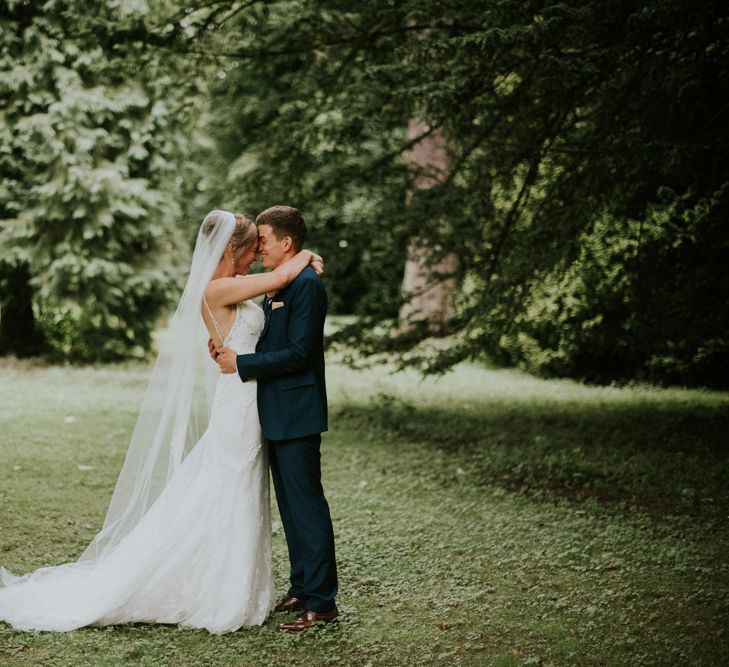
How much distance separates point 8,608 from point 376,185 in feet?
24.1

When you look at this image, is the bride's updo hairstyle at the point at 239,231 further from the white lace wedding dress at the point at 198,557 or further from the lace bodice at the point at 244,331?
the white lace wedding dress at the point at 198,557

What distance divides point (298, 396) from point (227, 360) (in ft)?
1.43

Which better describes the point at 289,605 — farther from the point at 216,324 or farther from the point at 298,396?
the point at 216,324

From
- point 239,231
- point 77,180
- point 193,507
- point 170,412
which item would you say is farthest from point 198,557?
point 77,180

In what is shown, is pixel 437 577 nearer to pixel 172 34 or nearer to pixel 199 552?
pixel 199 552

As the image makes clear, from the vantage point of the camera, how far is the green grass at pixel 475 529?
4262 millimetres

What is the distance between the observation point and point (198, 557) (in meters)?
4.49

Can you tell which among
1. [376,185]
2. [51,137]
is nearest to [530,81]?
[376,185]

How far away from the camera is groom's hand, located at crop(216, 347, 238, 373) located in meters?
4.55

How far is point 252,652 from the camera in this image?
4.19 meters

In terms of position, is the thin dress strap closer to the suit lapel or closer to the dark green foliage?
the suit lapel

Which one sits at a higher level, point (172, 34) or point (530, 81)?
point (172, 34)

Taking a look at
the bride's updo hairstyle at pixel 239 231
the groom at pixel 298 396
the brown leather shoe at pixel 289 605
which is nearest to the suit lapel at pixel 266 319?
the groom at pixel 298 396

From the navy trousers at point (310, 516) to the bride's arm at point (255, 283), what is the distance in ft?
2.68
